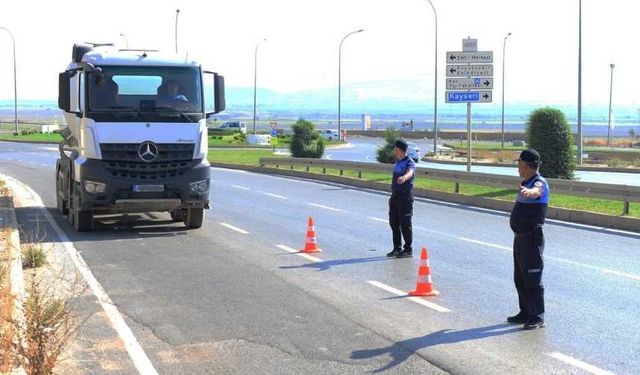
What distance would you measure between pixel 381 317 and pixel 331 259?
11.9ft

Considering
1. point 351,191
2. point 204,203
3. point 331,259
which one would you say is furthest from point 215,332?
point 351,191

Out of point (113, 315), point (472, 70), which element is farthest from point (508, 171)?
point (113, 315)

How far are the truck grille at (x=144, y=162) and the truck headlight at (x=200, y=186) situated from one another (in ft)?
0.87

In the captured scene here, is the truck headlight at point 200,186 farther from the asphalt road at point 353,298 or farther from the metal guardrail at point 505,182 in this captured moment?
the metal guardrail at point 505,182

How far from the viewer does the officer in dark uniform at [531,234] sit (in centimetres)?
749

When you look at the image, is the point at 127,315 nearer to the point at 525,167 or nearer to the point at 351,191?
the point at 525,167

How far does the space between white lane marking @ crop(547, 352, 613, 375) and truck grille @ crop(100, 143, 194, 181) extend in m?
8.56

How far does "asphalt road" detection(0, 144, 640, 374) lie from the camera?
6496 millimetres

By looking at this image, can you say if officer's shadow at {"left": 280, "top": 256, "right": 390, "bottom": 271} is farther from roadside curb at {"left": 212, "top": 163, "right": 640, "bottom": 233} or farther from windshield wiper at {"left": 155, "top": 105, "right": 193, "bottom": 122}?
roadside curb at {"left": 212, "top": 163, "right": 640, "bottom": 233}

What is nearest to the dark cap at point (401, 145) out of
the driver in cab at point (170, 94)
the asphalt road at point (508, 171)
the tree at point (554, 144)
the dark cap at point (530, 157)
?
the dark cap at point (530, 157)

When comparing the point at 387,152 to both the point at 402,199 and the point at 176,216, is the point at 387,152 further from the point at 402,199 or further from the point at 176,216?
the point at 402,199

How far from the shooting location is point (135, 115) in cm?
1346

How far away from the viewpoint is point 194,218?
14.8 m

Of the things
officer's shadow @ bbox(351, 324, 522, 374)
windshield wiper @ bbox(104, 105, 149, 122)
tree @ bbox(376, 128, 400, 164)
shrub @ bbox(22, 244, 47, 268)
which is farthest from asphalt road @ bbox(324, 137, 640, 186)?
officer's shadow @ bbox(351, 324, 522, 374)
